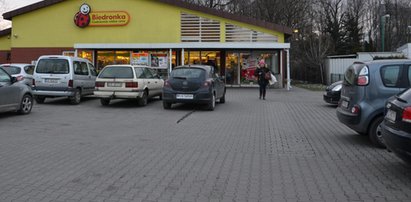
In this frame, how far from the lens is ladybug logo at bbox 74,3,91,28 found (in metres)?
30.4

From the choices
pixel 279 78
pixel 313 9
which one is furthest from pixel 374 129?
pixel 313 9

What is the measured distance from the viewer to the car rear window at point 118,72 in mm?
15414

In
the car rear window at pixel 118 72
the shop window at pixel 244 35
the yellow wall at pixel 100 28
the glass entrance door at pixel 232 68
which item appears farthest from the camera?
the yellow wall at pixel 100 28

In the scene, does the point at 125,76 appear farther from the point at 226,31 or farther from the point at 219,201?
the point at 226,31

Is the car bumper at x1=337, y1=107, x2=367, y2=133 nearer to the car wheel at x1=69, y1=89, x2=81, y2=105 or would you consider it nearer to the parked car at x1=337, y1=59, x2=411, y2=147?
the parked car at x1=337, y1=59, x2=411, y2=147

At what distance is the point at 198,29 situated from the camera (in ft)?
96.6

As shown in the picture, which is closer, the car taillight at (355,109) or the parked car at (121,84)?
the car taillight at (355,109)

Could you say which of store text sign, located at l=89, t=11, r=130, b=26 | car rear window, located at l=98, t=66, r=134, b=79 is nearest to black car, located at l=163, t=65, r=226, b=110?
car rear window, located at l=98, t=66, r=134, b=79


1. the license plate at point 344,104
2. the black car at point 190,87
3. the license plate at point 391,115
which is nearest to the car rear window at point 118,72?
the black car at point 190,87

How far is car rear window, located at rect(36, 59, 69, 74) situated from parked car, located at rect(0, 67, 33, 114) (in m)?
2.72

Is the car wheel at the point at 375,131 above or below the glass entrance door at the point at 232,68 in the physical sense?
below

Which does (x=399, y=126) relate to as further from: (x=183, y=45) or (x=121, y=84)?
(x=183, y=45)

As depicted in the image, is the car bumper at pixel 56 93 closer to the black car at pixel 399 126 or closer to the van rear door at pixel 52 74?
the van rear door at pixel 52 74

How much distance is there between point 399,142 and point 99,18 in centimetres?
2738
